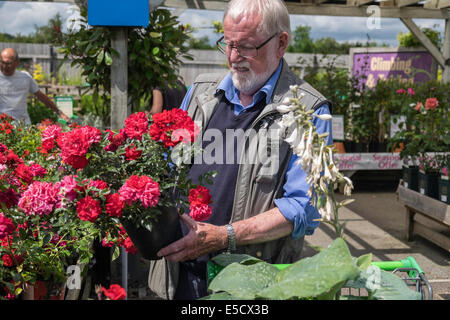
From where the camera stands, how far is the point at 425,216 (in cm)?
435

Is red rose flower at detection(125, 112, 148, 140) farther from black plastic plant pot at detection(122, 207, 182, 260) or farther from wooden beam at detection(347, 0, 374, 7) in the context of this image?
wooden beam at detection(347, 0, 374, 7)

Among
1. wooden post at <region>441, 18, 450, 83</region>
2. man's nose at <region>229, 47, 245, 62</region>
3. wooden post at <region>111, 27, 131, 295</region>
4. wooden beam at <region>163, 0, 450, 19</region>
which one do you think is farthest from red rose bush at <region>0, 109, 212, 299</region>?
wooden post at <region>441, 18, 450, 83</region>

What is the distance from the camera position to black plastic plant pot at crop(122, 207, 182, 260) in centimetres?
122

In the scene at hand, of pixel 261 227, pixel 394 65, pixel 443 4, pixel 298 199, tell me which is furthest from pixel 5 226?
pixel 394 65

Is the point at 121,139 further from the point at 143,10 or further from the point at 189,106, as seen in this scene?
the point at 143,10

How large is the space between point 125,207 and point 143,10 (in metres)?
1.85

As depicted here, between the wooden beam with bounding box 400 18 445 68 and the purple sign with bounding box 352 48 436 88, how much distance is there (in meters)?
0.32

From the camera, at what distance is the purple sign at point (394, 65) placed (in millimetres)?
7125

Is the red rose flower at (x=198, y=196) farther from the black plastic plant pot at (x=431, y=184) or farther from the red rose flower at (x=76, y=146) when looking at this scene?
the black plastic plant pot at (x=431, y=184)

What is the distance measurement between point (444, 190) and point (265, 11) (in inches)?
117

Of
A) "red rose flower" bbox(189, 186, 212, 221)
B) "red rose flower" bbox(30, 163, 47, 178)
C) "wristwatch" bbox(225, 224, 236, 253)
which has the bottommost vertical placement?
Result: "wristwatch" bbox(225, 224, 236, 253)

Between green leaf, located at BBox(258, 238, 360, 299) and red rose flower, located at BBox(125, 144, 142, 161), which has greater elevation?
red rose flower, located at BBox(125, 144, 142, 161)

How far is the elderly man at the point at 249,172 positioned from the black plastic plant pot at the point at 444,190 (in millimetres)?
2661

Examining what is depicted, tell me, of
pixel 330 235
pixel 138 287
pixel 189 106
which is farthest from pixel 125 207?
pixel 330 235
